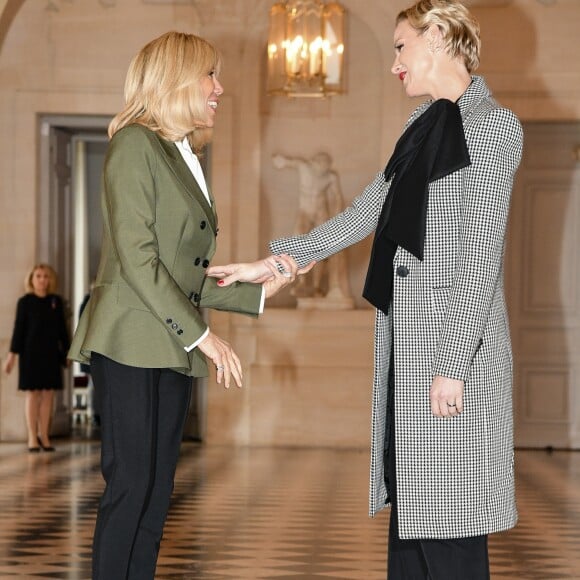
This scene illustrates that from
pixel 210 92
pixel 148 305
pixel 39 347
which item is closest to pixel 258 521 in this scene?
pixel 148 305

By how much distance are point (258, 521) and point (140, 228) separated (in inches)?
154

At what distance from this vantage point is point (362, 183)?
11.9 m

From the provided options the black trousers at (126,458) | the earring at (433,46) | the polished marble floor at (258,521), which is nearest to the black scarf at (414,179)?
the earring at (433,46)

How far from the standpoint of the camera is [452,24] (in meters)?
3.14

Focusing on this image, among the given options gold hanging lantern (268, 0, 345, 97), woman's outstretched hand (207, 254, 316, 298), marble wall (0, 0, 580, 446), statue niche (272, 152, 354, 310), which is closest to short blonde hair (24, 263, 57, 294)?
marble wall (0, 0, 580, 446)

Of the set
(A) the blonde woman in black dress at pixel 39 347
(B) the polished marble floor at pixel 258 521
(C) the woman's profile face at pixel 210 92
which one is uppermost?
(C) the woman's profile face at pixel 210 92

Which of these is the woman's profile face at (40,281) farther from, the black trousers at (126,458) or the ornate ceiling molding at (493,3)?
the black trousers at (126,458)

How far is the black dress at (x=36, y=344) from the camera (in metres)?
11.1

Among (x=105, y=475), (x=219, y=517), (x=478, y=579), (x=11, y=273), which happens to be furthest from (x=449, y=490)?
(x=11, y=273)

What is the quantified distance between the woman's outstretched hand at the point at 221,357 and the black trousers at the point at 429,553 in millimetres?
422

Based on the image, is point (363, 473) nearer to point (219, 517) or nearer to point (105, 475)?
point (219, 517)

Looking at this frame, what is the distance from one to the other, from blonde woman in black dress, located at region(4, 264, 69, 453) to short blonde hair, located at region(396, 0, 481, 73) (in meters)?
8.41

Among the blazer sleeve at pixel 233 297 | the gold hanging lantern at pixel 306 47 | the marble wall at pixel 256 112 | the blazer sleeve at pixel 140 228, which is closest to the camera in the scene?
the blazer sleeve at pixel 140 228

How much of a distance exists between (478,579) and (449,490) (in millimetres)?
236
